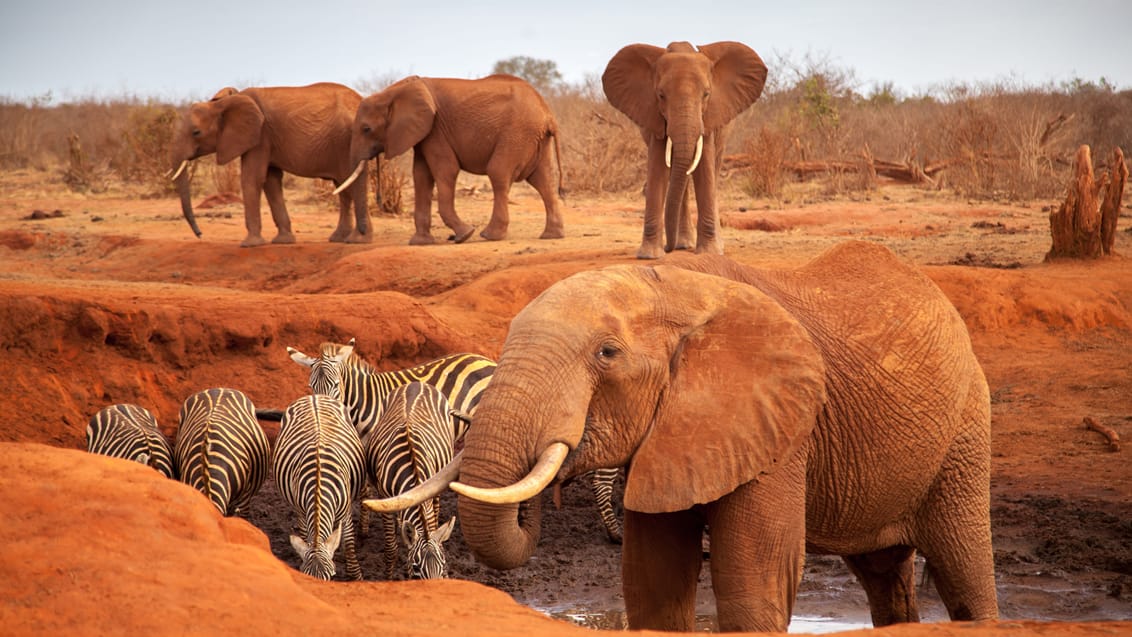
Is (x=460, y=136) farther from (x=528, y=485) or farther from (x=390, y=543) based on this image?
(x=528, y=485)

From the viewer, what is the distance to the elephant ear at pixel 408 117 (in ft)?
53.5

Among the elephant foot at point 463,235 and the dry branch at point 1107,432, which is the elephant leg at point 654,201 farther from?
the dry branch at point 1107,432

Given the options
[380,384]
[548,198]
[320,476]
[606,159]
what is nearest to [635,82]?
[548,198]

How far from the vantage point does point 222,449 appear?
7180 mm

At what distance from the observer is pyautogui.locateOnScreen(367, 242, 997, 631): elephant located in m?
4.01

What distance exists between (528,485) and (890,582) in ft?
8.64

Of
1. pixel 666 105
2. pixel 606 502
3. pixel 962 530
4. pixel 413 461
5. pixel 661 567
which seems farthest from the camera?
pixel 666 105

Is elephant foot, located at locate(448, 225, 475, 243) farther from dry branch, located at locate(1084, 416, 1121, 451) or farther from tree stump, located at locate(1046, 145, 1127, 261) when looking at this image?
dry branch, located at locate(1084, 416, 1121, 451)

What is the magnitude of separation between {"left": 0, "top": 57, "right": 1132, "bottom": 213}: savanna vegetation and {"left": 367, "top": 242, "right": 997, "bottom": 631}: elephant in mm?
15386

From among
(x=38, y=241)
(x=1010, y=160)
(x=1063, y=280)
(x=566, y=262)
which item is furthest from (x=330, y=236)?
(x=1010, y=160)

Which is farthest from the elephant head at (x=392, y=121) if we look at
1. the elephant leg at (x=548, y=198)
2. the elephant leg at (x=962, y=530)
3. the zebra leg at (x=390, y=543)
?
the elephant leg at (x=962, y=530)

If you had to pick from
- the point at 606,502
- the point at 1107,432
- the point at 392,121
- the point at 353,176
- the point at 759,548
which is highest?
the point at 392,121

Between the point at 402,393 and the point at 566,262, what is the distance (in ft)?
19.0

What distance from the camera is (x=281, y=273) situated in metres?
15.6
